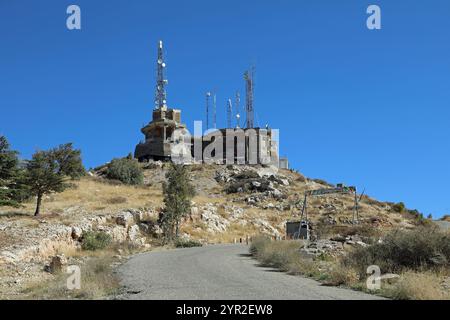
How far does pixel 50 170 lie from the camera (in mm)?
31859

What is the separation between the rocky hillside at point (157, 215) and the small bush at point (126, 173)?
1944mm

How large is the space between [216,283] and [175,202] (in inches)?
950

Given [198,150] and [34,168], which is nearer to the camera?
[34,168]

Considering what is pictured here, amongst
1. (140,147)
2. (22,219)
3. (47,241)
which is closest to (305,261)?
(47,241)

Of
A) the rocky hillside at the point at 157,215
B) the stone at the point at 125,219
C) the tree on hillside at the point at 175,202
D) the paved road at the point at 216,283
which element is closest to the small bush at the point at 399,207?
the rocky hillside at the point at 157,215

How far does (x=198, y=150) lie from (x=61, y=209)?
4947cm

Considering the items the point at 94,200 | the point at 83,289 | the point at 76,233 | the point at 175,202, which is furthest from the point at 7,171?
the point at 83,289

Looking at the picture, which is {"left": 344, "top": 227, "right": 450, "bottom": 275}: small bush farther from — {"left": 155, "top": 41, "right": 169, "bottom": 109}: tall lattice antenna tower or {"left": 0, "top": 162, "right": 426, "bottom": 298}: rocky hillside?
{"left": 155, "top": 41, "right": 169, "bottom": 109}: tall lattice antenna tower

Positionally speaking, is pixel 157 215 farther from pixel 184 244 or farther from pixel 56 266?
pixel 56 266

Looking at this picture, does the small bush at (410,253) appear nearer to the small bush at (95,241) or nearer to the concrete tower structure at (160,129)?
the small bush at (95,241)

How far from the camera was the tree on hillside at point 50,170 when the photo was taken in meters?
31.1

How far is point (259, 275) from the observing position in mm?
16703

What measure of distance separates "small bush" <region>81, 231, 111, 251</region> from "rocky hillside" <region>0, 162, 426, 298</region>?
0.42m
